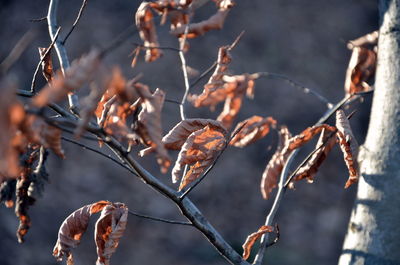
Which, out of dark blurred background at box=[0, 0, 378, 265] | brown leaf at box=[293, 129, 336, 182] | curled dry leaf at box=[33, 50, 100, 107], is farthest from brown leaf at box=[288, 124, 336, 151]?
dark blurred background at box=[0, 0, 378, 265]

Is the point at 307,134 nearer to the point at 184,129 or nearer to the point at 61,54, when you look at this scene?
the point at 184,129

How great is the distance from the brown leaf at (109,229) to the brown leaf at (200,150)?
0.15 metres

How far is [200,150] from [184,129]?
0.06 meters

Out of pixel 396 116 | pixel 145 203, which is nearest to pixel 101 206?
pixel 396 116

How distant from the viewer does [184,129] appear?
3.38 feet

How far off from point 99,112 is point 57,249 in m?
0.33

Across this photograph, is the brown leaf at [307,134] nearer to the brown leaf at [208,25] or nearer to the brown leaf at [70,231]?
the brown leaf at [208,25]

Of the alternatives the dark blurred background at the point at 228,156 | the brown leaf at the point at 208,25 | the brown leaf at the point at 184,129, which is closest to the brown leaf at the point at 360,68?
the brown leaf at the point at 208,25

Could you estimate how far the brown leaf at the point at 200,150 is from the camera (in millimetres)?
982

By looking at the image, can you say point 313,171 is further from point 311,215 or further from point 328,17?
point 328,17

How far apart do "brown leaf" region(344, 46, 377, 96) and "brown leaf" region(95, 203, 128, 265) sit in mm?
753

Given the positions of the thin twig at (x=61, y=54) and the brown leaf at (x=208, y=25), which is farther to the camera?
the brown leaf at (x=208, y=25)

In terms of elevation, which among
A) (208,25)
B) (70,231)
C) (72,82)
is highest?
(208,25)

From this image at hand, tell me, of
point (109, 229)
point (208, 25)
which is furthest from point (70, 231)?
point (208, 25)
